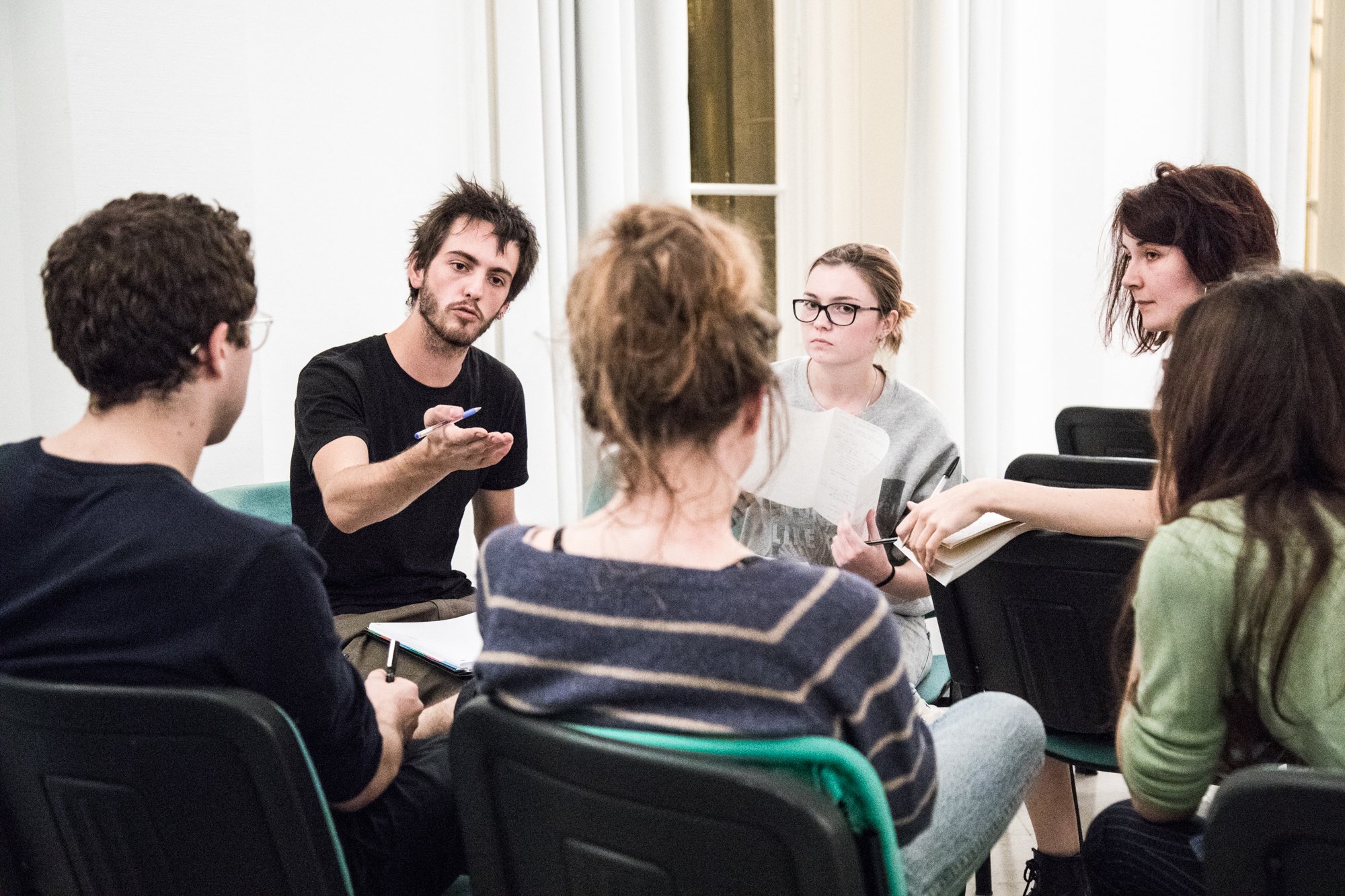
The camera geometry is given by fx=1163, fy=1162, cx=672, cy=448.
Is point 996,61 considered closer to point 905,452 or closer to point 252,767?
point 905,452

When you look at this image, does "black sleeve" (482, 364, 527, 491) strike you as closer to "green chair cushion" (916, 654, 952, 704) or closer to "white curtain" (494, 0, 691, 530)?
"white curtain" (494, 0, 691, 530)

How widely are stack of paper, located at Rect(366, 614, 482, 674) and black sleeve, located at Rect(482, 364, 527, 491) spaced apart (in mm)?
542

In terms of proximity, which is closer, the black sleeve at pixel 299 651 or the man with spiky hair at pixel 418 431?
the black sleeve at pixel 299 651

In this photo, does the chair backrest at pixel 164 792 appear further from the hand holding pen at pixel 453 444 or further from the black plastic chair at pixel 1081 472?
the black plastic chair at pixel 1081 472

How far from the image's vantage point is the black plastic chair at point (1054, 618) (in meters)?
1.61

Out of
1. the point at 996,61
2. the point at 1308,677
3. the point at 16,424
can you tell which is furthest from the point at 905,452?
the point at 996,61

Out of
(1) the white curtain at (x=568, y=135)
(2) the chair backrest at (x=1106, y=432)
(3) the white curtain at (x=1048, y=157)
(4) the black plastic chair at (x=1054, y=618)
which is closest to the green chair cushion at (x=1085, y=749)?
(4) the black plastic chair at (x=1054, y=618)

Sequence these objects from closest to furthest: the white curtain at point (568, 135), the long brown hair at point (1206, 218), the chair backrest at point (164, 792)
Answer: the chair backrest at point (164, 792) → the long brown hair at point (1206, 218) → the white curtain at point (568, 135)

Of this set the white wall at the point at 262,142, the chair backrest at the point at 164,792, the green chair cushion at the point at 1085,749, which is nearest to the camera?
the chair backrest at the point at 164,792

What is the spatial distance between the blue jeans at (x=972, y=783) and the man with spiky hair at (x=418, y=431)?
33.6 inches

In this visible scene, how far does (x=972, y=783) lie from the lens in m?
1.27

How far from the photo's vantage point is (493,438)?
1.80 meters

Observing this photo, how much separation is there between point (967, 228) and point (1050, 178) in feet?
1.49

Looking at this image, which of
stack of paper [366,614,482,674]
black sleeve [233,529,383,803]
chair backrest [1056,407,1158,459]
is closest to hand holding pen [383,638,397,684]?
stack of paper [366,614,482,674]
